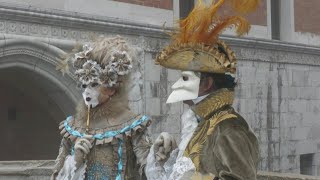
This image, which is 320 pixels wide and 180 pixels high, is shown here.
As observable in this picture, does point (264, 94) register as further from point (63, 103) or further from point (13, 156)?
point (13, 156)

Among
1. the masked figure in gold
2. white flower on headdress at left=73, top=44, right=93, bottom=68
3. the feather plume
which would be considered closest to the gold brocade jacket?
the masked figure in gold

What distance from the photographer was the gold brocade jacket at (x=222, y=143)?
8.69 ft

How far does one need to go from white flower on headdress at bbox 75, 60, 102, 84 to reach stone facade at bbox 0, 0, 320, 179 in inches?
115

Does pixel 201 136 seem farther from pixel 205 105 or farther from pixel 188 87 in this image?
pixel 188 87

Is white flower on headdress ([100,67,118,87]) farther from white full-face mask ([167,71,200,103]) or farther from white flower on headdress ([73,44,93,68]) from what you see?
white full-face mask ([167,71,200,103])

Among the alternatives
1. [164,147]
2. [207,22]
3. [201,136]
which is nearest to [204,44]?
[207,22]

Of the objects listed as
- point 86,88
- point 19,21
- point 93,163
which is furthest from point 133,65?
point 19,21

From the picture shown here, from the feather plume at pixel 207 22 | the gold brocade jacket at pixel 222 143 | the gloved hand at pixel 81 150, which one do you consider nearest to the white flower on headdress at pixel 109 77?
the gloved hand at pixel 81 150

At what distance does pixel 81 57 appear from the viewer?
343cm

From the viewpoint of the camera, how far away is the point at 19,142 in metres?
10.5

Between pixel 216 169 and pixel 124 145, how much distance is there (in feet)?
2.61

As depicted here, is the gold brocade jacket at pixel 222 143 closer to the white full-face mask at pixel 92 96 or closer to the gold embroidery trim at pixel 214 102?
the gold embroidery trim at pixel 214 102

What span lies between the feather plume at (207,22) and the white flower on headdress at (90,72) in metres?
0.55

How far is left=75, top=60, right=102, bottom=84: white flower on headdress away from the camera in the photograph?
3355 millimetres
